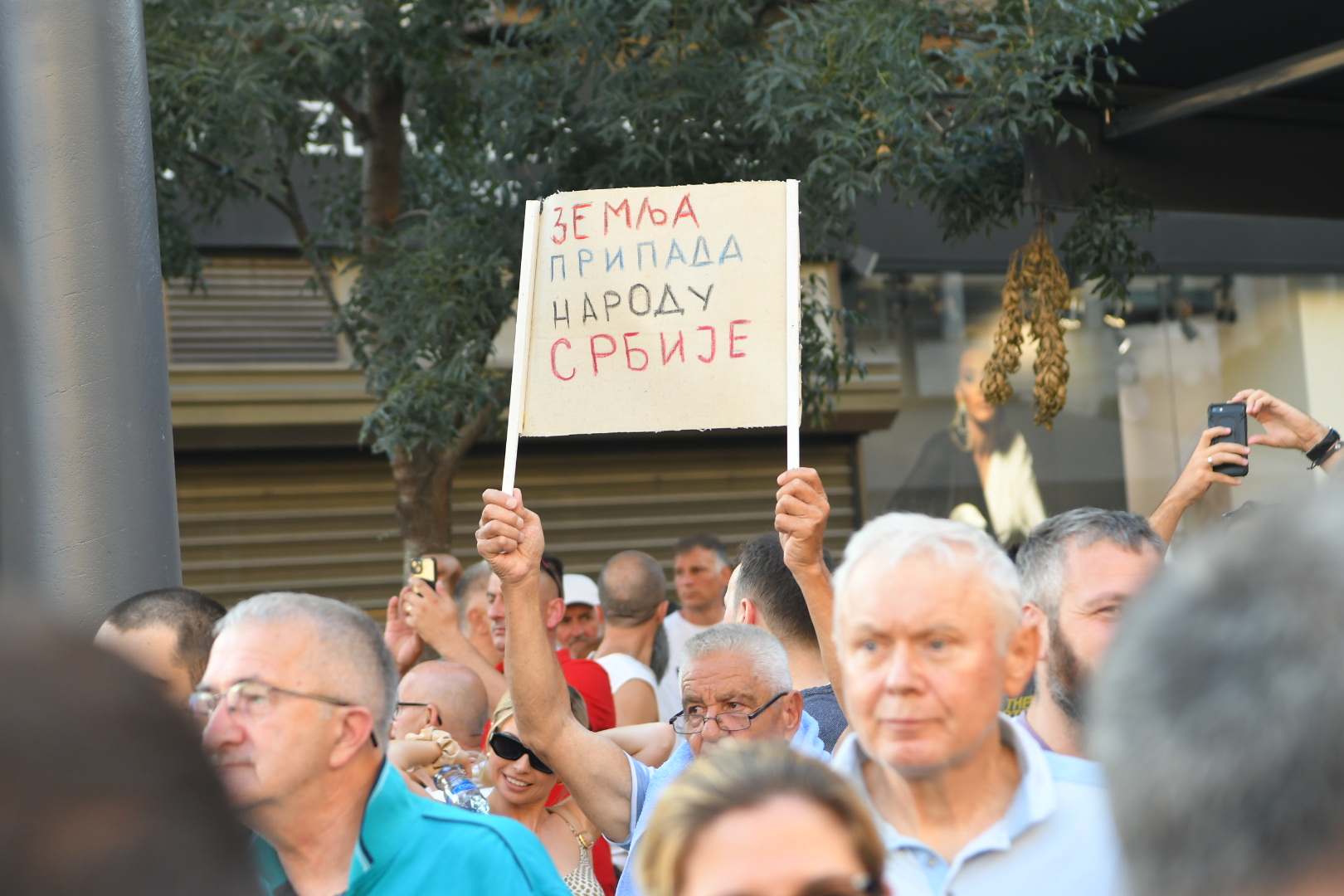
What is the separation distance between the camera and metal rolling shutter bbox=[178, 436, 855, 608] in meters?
10.4

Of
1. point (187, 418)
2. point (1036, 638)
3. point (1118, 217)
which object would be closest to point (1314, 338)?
point (1118, 217)

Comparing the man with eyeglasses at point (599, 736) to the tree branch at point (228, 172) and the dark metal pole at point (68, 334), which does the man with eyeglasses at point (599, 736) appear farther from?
the tree branch at point (228, 172)

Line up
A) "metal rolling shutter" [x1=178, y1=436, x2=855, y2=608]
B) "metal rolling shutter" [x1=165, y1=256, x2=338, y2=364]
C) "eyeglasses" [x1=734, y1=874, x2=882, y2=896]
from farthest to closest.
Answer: "metal rolling shutter" [x1=178, y1=436, x2=855, y2=608] < "metal rolling shutter" [x1=165, y1=256, x2=338, y2=364] < "eyeglasses" [x1=734, y1=874, x2=882, y2=896]

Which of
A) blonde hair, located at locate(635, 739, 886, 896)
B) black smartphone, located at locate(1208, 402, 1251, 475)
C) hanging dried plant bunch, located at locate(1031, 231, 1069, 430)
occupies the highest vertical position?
hanging dried plant bunch, located at locate(1031, 231, 1069, 430)

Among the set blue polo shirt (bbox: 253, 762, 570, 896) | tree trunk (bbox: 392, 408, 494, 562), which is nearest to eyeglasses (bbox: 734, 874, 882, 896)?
blue polo shirt (bbox: 253, 762, 570, 896)

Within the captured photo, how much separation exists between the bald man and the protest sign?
3.12 feet

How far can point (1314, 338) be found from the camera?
11.6 meters

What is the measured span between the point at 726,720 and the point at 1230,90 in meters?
3.69

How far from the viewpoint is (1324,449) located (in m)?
4.14

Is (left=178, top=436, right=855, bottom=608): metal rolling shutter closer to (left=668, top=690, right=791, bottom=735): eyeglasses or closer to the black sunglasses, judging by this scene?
the black sunglasses

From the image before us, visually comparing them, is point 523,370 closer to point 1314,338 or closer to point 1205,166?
point 1205,166

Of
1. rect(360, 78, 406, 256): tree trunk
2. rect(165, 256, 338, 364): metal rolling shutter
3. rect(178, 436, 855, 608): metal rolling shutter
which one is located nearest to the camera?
rect(360, 78, 406, 256): tree trunk

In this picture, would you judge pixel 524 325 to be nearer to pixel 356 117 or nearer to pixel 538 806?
pixel 538 806

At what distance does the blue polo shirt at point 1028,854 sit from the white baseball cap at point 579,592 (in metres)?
4.62
